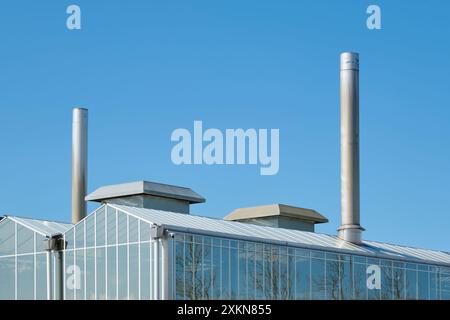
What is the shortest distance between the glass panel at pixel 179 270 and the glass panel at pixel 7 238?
47.1ft

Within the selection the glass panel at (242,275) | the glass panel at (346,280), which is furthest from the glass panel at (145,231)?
the glass panel at (346,280)

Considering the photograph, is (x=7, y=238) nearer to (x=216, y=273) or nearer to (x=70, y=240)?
(x=70, y=240)

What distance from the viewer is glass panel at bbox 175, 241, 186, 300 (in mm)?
56625

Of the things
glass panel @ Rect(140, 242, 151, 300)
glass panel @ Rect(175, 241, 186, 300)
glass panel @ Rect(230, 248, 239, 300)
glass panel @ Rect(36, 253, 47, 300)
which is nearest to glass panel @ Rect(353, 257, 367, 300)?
glass panel @ Rect(230, 248, 239, 300)

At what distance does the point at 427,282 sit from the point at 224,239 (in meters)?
21.2

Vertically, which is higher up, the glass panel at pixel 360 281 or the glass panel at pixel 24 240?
the glass panel at pixel 24 240

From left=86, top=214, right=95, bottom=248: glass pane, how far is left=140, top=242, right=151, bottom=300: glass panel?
4.75 meters

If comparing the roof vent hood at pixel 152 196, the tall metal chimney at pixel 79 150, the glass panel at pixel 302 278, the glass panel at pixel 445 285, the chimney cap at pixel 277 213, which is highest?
the tall metal chimney at pixel 79 150

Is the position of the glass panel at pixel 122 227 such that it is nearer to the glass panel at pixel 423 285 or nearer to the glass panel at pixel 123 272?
the glass panel at pixel 123 272

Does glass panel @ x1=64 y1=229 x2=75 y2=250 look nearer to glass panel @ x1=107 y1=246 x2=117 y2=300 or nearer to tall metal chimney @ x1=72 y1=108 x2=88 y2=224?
glass panel @ x1=107 y1=246 x2=117 y2=300

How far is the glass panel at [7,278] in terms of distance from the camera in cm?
6600

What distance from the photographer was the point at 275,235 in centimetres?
6700

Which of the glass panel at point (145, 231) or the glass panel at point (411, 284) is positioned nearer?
the glass panel at point (145, 231)

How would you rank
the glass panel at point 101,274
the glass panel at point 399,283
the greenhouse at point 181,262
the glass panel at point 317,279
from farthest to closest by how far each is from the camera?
the glass panel at point 399,283
the glass panel at point 317,279
the glass panel at point 101,274
the greenhouse at point 181,262
